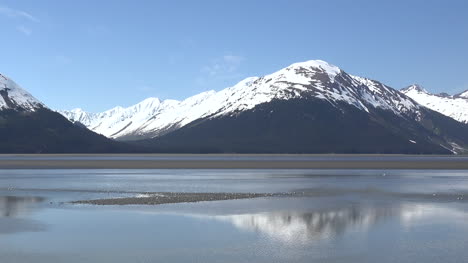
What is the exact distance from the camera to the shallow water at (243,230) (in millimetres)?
29953

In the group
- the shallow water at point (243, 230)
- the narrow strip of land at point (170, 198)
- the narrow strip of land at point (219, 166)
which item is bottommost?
the shallow water at point (243, 230)

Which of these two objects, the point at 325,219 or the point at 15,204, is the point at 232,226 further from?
the point at 15,204

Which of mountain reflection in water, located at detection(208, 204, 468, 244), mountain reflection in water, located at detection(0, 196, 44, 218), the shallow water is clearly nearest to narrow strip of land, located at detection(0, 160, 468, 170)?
the shallow water

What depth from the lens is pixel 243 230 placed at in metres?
37.3

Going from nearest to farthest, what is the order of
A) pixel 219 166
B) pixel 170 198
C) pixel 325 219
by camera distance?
pixel 325 219, pixel 170 198, pixel 219 166

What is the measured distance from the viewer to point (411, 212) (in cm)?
4619

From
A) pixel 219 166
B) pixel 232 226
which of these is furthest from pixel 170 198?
pixel 219 166

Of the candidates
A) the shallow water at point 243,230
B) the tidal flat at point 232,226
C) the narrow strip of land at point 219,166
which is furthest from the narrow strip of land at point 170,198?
the narrow strip of land at point 219,166

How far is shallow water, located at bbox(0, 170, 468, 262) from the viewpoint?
2995cm

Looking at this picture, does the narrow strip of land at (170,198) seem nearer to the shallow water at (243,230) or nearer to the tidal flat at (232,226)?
the tidal flat at (232,226)

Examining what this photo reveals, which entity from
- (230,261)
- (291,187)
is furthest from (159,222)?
(291,187)

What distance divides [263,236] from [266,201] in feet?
63.1

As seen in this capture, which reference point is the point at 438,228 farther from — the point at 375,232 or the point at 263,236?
the point at 263,236

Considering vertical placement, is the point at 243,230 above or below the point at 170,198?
below
